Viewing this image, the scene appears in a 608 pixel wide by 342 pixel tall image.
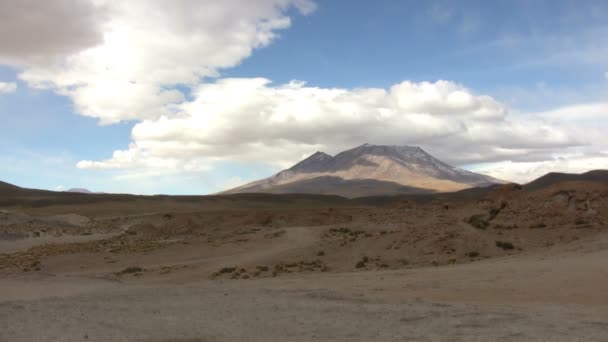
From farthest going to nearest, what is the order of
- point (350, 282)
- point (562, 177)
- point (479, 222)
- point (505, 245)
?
1. point (562, 177)
2. point (479, 222)
3. point (505, 245)
4. point (350, 282)

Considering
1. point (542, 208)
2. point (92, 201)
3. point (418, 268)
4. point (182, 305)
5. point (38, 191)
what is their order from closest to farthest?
point (182, 305) < point (418, 268) < point (542, 208) < point (92, 201) < point (38, 191)

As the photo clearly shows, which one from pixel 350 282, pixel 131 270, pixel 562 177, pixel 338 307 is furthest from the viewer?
pixel 562 177

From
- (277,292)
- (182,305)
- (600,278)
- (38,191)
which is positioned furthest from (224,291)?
(38,191)

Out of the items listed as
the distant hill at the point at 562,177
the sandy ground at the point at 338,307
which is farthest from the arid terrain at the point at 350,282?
the distant hill at the point at 562,177

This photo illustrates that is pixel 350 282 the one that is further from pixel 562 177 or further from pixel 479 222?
pixel 562 177

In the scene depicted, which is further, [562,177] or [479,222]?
[562,177]

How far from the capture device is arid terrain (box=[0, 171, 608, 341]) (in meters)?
10.1

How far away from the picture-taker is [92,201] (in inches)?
4134

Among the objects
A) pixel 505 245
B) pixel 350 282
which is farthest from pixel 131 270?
pixel 505 245

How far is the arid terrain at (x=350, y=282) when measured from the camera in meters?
10.1

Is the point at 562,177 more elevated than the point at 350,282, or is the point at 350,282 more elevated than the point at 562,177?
the point at 562,177

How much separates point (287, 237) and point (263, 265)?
9.56m

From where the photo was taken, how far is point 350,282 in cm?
1742

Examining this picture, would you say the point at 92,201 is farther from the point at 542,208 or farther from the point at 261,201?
the point at 542,208
